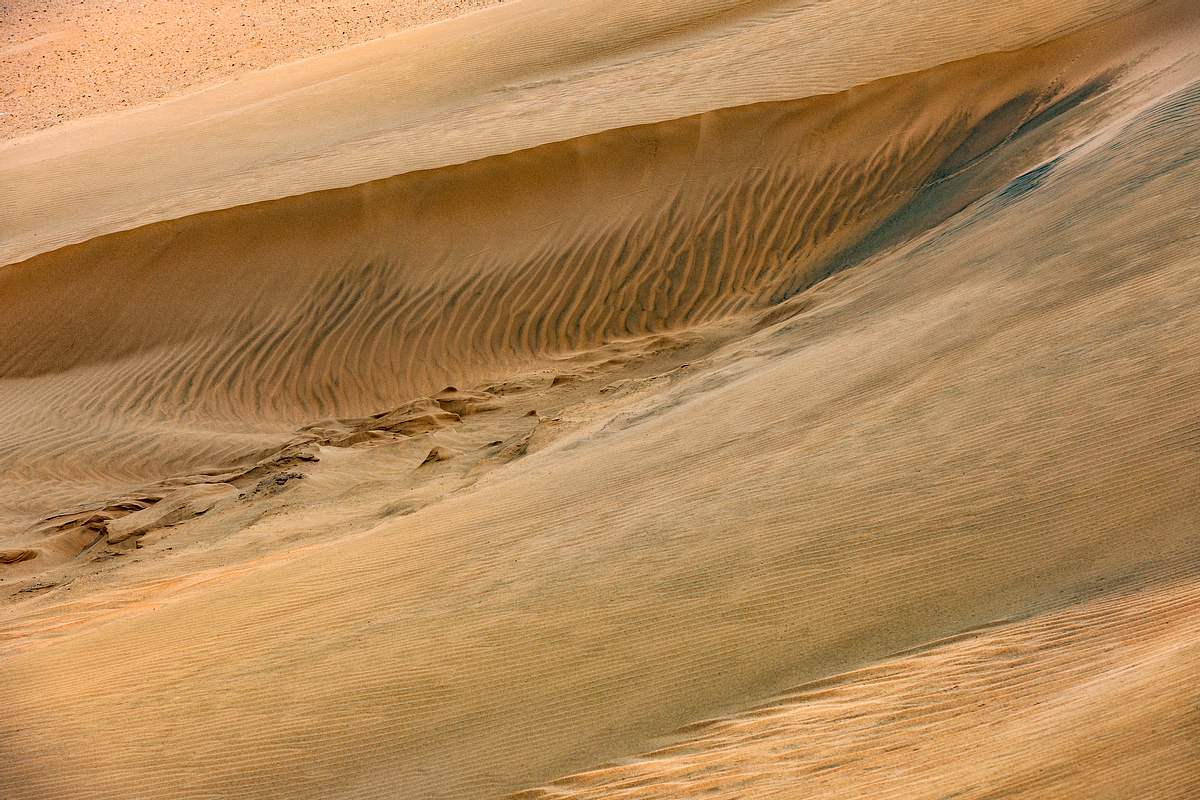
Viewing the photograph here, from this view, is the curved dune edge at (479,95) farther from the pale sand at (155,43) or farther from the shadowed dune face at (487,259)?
the pale sand at (155,43)

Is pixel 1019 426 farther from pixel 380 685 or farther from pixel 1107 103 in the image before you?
pixel 1107 103

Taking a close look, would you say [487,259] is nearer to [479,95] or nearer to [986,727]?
[479,95]

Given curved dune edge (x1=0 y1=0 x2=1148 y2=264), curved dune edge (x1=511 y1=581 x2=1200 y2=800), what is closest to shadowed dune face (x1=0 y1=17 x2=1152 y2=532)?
curved dune edge (x1=0 y1=0 x2=1148 y2=264)

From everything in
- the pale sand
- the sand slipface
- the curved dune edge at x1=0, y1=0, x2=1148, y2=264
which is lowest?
the sand slipface

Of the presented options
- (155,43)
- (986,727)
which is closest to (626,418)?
(986,727)

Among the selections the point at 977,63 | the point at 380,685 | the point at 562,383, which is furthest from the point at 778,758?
the point at 977,63

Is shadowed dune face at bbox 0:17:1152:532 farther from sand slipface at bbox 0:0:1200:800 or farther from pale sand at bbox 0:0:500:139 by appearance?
pale sand at bbox 0:0:500:139
